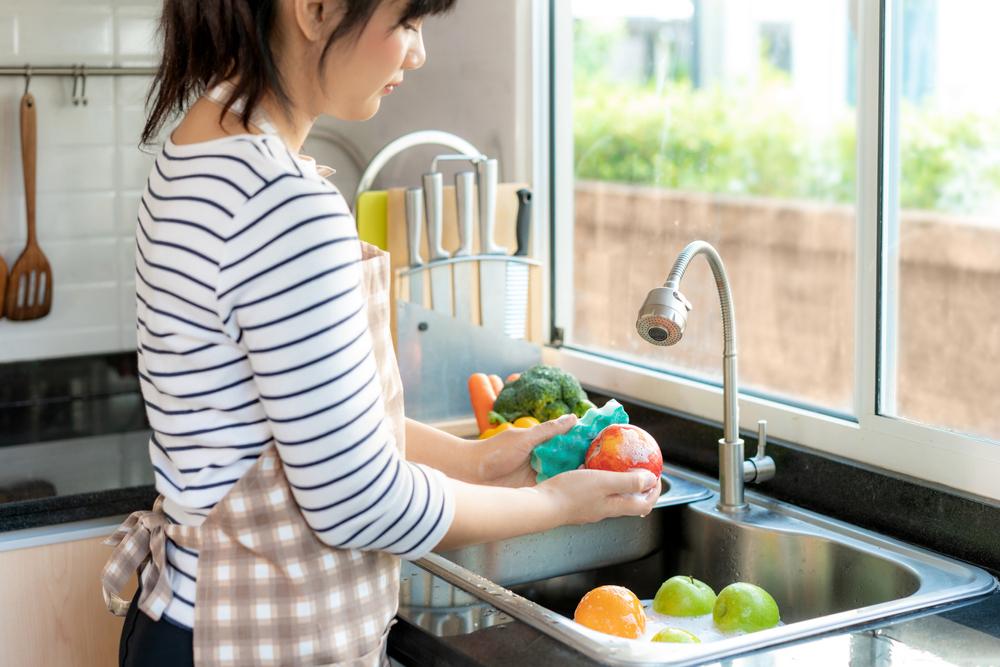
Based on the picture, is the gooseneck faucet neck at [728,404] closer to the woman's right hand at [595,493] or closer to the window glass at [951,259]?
the woman's right hand at [595,493]

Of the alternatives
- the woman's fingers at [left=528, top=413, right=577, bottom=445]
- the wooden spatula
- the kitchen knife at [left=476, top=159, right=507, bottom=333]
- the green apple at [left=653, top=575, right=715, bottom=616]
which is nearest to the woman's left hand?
the woman's fingers at [left=528, top=413, right=577, bottom=445]

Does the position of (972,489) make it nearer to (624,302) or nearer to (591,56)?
(624,302)

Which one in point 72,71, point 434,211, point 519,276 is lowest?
point 519,276

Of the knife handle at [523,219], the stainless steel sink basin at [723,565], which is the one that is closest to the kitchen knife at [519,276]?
the knife handle at [523,219]

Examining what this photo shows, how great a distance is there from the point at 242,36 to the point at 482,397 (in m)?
1.04

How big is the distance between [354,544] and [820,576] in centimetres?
69

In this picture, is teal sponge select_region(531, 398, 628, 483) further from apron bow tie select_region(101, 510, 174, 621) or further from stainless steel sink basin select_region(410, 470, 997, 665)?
apron bow tie select_region(101, 510, 174, 621)

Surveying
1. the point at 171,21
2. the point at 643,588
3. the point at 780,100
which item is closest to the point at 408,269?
the point at 643,588

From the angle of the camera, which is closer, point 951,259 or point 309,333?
point 309,333

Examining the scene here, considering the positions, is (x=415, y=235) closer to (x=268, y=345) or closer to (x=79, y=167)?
(x=79, y=167)

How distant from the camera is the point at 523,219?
6.91 ft

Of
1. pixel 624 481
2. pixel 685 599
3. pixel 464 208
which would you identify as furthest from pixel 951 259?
pixel 624 481

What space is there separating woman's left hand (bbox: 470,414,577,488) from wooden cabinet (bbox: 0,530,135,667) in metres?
0.60

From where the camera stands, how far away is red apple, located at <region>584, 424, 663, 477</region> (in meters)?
1.33
